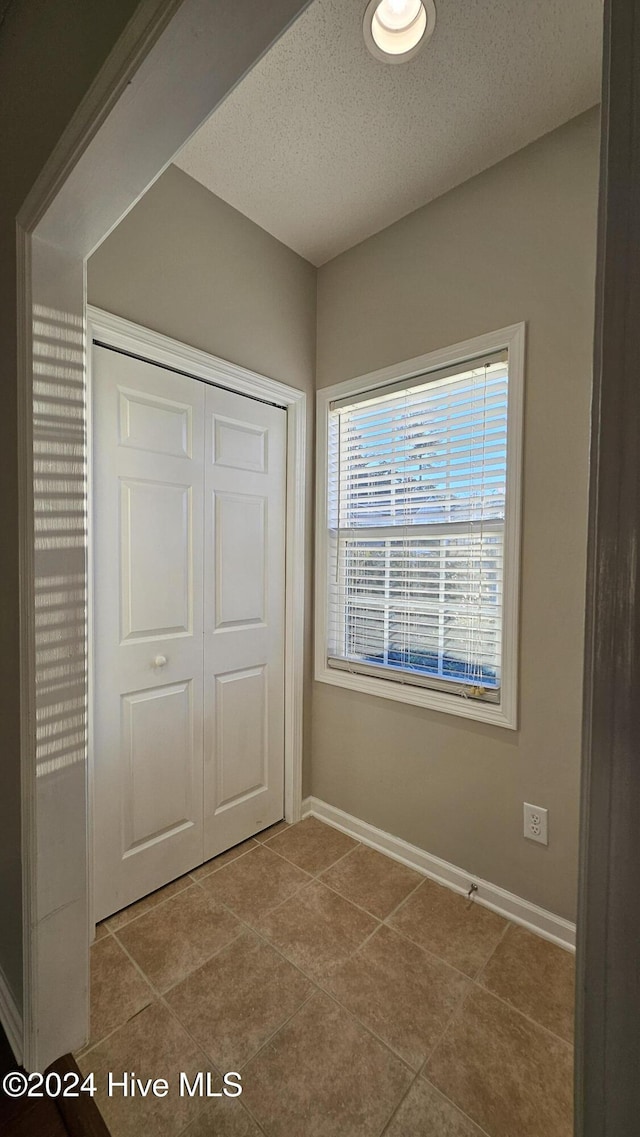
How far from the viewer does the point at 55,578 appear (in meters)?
1.14

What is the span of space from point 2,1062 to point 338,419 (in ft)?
7.89

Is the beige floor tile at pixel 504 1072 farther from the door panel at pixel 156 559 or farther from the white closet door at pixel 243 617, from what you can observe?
the door panel at pixel 156 559

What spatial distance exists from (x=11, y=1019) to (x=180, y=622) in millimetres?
1189

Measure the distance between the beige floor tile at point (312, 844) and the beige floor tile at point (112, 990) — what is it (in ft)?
2.35

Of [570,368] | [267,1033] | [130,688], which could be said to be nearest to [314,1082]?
[267,1033]

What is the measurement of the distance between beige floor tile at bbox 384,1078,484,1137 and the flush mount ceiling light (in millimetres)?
2760

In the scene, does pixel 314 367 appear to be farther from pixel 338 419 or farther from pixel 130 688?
pixel 130 688

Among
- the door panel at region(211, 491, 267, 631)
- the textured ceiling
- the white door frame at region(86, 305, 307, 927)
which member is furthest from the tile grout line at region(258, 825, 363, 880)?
the textured ceiling

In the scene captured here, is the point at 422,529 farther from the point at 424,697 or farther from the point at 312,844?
the point at 312,844

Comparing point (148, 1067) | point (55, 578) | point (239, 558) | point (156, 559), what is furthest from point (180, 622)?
point (148, 1067)

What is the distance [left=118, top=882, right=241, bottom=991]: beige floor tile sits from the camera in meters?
1.47

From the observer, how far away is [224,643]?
2.02m

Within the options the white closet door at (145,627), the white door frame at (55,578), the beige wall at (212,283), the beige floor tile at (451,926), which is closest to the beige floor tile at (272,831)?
the beige wall at (212,283)

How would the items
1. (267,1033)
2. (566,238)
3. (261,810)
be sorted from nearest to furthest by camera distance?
(267,1033)
(566,238)
(261,810)
